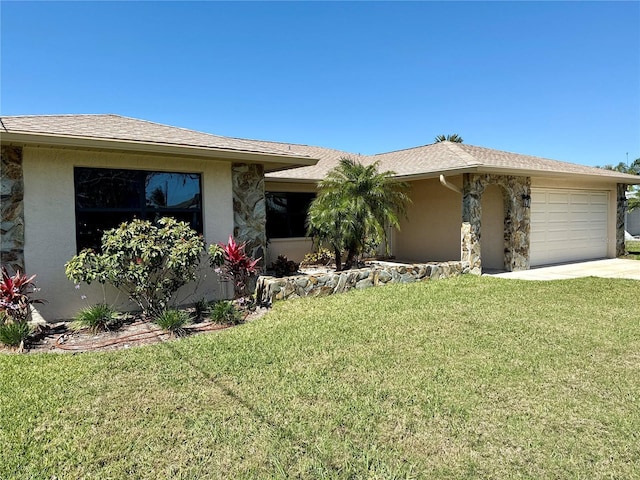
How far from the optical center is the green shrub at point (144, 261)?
6566 millimetres

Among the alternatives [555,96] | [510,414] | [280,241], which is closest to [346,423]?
[510,414]

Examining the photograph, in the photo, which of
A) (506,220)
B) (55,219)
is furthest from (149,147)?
(506,220)

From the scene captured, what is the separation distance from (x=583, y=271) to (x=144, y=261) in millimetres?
12776

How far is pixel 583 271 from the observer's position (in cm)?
1228

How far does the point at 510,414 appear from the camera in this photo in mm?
3562

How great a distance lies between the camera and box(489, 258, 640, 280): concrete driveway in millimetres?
11289

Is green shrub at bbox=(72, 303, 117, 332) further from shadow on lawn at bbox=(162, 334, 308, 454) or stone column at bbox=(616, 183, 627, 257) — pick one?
stone column at bbox=(616, 183, 627, 257)

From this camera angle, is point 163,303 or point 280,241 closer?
point 163,303

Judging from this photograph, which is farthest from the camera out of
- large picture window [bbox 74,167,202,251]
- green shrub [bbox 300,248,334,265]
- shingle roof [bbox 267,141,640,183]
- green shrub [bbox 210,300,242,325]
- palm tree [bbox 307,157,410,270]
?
green shrub [bbox 300,248,334,265]

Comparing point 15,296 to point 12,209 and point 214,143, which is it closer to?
point 12,209

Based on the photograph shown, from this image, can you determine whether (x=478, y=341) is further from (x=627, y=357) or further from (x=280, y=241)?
(x=280, y=241)

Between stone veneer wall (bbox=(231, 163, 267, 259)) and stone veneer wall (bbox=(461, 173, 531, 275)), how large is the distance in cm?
609

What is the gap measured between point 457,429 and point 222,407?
2188 millimetres

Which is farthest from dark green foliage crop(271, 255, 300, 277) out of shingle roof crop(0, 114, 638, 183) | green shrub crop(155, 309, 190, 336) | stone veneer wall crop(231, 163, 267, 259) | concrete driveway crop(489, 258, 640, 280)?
concrete driveway crop(489, 258, 640, 280)
